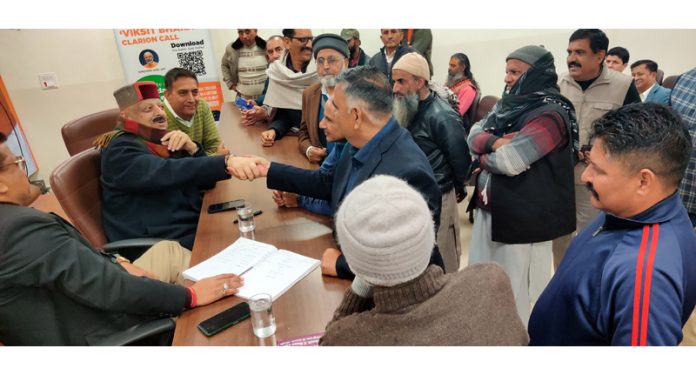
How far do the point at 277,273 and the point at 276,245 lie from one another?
8.4 inches

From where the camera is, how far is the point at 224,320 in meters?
1.21

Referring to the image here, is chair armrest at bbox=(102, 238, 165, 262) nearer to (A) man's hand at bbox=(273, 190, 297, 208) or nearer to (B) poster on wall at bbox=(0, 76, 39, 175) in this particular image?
(A) man's hand at bbox=(273, 190, 297, 208)

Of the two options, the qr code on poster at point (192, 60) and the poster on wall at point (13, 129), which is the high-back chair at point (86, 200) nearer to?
the poster on wall at point (13, 129)

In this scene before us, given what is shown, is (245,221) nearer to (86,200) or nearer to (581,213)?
(86,200)

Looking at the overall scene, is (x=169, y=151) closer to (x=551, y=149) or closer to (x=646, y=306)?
(x=551, y=149)

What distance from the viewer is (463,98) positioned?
3.49 m

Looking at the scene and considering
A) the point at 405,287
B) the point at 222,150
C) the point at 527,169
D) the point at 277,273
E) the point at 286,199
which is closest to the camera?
the point at 405,287

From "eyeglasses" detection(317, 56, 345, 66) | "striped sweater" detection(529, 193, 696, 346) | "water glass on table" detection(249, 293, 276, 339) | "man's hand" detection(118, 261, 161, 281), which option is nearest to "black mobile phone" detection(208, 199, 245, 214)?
"man's hand" detection(118, 261, 161, 281)

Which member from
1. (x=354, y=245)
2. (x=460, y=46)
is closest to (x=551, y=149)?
(x=354, y=245)

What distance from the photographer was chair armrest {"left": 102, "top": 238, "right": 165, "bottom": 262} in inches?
74.5

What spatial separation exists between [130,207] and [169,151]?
1.10 feet

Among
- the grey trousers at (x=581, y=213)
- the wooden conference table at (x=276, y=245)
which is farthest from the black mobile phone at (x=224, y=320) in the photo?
the grey trousers at (x=581, y=213)

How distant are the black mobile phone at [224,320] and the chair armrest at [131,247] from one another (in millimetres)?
872

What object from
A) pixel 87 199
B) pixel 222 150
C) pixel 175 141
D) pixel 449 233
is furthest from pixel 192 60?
pixel 449 233
